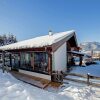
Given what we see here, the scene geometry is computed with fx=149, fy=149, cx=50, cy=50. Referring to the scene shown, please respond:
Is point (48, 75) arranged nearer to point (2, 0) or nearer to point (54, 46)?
point (54, 46)

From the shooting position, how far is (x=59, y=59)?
14023 mm

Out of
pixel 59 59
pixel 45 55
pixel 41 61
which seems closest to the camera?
pixel 45 55

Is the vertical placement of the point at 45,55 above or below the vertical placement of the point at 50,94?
above

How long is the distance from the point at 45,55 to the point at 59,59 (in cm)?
142

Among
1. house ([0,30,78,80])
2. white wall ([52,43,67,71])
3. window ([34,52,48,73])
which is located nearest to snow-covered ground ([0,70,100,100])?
house ([0,30,78,80])

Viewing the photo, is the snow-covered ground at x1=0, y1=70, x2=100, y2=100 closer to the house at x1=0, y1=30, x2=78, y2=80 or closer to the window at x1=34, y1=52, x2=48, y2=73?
the house at x1=0, y1=30, x2=78, y2=80

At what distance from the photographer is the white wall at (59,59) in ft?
43.9

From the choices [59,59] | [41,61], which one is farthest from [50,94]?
[41,61]

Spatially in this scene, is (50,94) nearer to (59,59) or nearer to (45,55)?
(45,55)

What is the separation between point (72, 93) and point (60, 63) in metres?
6.06

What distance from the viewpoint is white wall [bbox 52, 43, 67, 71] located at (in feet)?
43.9

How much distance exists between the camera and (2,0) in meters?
12.2

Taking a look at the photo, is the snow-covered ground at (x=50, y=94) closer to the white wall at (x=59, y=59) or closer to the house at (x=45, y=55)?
the house at (x=45, y=55)

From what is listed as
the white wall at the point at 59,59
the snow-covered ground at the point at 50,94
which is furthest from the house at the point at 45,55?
the snow-covered ground at the point at 50,94
